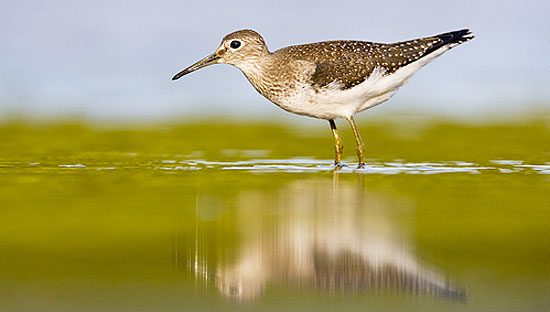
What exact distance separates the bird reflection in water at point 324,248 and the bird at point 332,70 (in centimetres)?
274

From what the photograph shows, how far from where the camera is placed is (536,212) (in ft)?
33.6

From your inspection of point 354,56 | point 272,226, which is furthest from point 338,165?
point 272,226

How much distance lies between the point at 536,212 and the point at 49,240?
4.04m

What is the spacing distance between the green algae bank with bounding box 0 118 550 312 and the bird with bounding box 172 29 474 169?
0.69m

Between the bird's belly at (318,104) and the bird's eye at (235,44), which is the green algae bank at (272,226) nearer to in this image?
the bird's belly at (318,104)

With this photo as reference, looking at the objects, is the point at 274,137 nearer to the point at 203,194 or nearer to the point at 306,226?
the point at 203,194

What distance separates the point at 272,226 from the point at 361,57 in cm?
533

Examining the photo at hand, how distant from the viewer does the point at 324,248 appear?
879 centimetres

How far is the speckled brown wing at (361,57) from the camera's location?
14.3 m

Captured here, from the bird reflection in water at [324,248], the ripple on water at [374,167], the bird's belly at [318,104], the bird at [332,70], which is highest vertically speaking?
the bird at [332,70]

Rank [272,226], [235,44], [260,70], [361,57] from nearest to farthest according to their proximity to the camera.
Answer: [272,226] < [361,57] < [260,70] < [235,44]

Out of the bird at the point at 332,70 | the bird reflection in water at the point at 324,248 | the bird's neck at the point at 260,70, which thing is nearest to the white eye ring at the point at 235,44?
the bird at the point at 332,70

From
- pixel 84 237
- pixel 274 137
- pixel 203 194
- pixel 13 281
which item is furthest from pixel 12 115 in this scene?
pixel 13 281

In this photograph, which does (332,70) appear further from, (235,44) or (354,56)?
(235,44)
